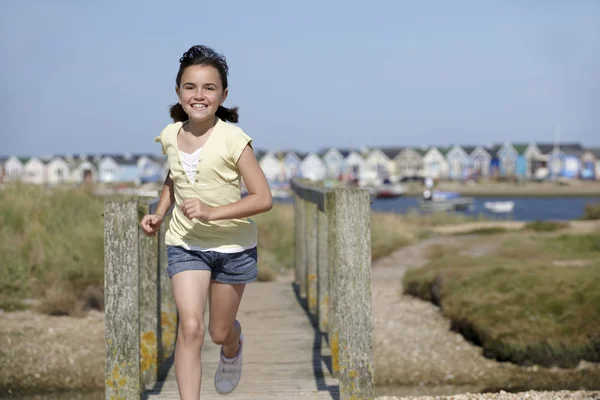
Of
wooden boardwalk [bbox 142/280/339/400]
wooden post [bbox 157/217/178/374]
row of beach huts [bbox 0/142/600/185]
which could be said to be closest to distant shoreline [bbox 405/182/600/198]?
row of beach huts [bbox 0/142/600/185]

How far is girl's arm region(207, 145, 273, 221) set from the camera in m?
4.27

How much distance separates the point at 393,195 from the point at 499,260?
269ft

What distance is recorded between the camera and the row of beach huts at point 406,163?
113m

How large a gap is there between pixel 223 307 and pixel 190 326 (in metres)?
0.37

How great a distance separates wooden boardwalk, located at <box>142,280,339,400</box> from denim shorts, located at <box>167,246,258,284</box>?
145cm

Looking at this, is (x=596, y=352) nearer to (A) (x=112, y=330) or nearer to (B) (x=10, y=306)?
(A) (x=112, y=330)

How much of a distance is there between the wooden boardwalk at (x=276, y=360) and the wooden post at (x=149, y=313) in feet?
0.41

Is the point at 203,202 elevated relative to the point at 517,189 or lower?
elevated

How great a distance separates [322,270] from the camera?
24.8 feet

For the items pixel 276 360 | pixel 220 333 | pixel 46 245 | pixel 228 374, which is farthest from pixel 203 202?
pixel 46 245

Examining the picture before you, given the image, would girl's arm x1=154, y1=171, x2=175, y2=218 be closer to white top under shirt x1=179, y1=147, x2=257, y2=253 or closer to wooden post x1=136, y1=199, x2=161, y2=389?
white top under shirt x1=179, y1=147, x2=257, y2=253

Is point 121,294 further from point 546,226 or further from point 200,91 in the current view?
point 546,226

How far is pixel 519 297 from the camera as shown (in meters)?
10.3

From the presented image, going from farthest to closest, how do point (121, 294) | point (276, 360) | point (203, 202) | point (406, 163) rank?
point (406, 163) < point (276, 360) < point (121, 294) < point (203, 202)
